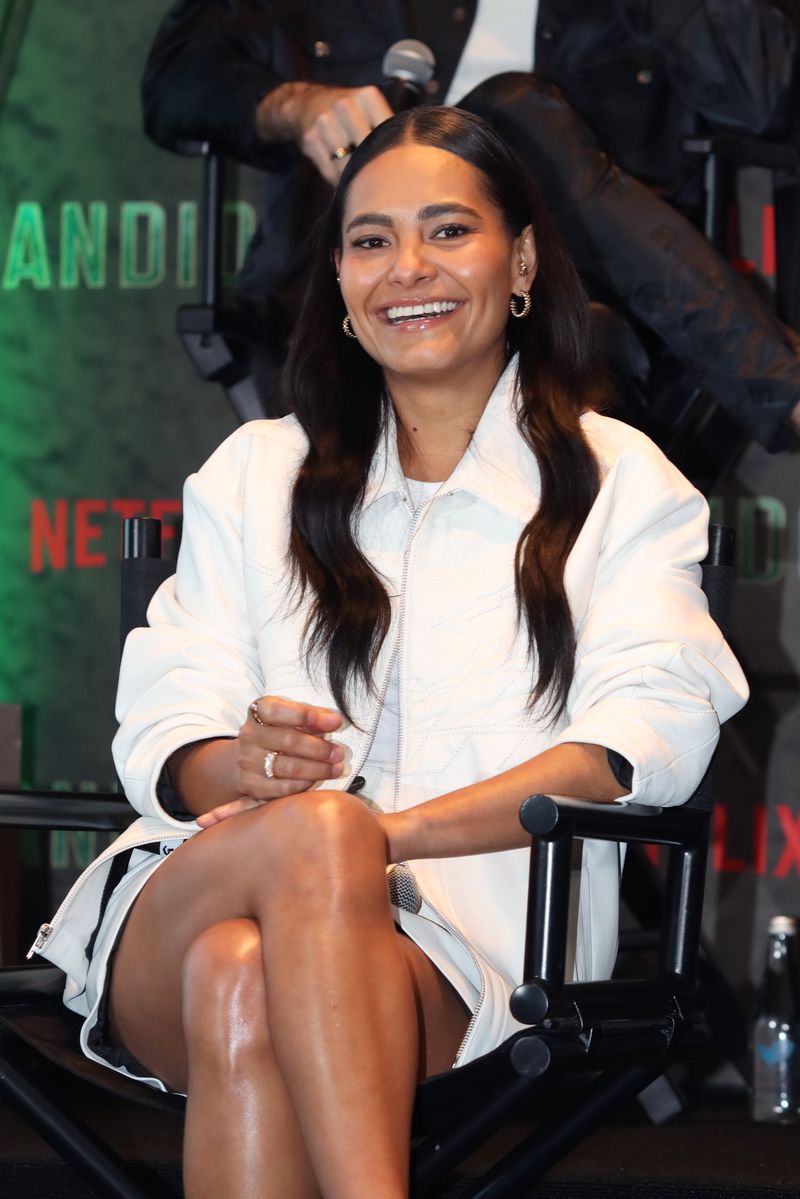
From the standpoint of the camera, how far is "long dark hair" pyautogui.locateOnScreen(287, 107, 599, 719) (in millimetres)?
1721

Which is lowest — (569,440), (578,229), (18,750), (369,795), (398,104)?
(18,750)

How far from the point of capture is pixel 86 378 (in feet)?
10.1

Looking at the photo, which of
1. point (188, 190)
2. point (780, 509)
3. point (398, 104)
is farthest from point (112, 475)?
point (780, 509)

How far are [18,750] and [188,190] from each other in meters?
1.11

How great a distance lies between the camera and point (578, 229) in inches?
93.7

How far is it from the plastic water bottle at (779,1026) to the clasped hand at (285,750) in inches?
55.3

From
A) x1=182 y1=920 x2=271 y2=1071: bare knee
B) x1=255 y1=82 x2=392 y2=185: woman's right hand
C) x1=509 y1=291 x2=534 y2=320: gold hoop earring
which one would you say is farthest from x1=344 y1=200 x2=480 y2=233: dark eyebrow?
x1=182 y1=920 x2=271 y2=1071: bare knee

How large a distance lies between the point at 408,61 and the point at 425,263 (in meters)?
0.78

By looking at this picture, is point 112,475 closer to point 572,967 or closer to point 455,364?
point 455,364

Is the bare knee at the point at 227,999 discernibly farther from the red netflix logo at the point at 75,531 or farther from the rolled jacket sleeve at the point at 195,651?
the red netflix logo at the point at 75,531

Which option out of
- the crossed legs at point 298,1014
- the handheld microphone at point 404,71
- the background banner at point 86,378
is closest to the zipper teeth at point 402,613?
Answer: the crossed legs at point 298,1014

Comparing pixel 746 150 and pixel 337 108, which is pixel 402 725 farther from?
pixel 746 150

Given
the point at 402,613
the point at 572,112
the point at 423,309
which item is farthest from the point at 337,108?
the point at 402,613

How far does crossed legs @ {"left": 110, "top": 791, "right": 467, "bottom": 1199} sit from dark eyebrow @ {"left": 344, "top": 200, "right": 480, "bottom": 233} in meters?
0.72
